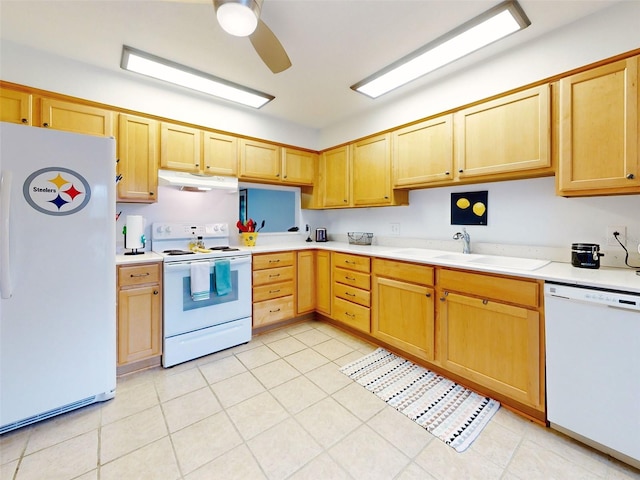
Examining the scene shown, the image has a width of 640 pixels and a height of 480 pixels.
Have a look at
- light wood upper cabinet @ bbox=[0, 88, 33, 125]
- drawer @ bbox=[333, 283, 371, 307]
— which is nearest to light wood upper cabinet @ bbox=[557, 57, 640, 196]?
drawer @ bbox=[333, 283, 371, 307]

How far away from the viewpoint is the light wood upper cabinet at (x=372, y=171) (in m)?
2.93

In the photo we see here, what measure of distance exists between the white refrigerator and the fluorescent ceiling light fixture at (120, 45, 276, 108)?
94 centimetres

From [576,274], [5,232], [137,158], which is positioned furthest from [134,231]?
[576,274]

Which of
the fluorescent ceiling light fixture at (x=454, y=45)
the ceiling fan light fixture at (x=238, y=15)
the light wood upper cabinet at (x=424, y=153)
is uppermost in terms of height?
the fluorescent ceiling light fixture at (x=454, y=45)

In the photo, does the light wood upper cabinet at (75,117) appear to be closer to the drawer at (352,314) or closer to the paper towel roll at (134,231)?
the paper towel roll at (134,231)

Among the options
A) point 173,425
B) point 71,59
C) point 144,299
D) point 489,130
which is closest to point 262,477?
point 173,425

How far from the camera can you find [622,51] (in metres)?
1.66

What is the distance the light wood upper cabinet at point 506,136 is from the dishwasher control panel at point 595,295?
2.88ft

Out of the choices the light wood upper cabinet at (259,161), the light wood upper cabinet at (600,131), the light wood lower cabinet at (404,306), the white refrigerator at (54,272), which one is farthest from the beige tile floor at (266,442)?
the light wood upper cabinet at (259,161)

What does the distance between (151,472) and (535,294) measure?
2.30 meters

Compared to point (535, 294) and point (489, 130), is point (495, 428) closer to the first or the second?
point (535, 294)

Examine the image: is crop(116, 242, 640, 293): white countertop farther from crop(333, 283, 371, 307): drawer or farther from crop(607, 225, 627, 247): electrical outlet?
crop(333, 283, 371, 307): drawer

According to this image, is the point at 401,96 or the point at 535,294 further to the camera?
the point at 401,96

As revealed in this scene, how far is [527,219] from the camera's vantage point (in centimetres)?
220
